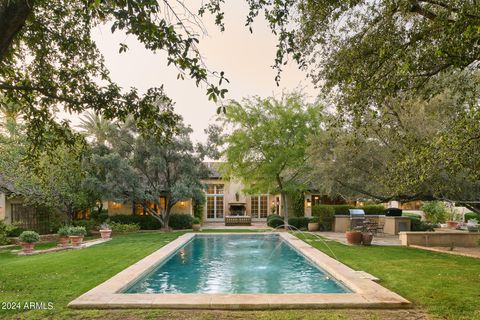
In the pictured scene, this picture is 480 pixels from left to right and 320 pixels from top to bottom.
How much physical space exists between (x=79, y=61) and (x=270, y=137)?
17.3 m

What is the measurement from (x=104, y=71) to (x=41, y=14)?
1457 millimetres

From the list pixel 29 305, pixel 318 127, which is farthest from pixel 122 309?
pixel 318 127

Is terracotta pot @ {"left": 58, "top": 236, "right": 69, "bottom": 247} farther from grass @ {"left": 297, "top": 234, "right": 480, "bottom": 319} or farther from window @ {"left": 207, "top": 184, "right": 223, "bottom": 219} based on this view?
window @ {"left": 207, "top": 184, "right": 223, "bottom": 219}

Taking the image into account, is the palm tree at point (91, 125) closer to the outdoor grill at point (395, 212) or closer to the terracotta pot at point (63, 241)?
the terracotta pot at point (63, 241)

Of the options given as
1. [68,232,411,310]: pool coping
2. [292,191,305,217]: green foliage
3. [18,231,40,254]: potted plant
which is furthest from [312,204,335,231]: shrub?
[18,231,40,254]: potted plant

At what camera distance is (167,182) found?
24.5m

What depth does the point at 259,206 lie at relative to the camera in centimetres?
3534

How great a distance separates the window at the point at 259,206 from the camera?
35344 mm

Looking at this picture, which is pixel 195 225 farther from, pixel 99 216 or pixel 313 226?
pixel 313 226

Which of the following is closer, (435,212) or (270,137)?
(270,137)

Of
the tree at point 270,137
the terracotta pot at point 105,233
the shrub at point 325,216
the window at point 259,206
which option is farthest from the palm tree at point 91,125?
the shrub at point 325,216

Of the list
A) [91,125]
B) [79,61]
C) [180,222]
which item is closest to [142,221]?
[180,222]

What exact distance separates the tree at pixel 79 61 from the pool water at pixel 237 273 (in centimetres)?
440

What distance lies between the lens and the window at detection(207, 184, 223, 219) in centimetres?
3466
